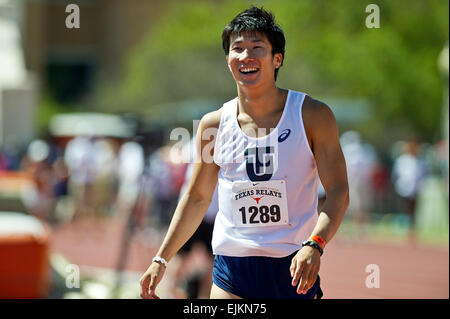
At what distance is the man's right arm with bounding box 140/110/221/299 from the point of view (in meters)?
4.43

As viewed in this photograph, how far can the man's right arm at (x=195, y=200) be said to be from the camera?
4.43 metres

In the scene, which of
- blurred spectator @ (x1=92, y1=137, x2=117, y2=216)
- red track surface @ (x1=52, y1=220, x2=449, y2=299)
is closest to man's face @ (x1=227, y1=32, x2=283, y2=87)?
red track surface @ (x1=52, y1=220, x2=449, y2=299)

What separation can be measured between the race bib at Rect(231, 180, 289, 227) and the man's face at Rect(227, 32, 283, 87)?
493 mm

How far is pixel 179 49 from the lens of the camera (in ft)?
149

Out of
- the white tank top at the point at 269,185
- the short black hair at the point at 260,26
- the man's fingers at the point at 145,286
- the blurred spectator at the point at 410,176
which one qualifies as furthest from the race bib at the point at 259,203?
the blurred spectator at the point at 410,176

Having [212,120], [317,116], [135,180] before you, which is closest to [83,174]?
[135,180]

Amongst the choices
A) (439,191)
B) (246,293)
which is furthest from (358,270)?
(246,293)

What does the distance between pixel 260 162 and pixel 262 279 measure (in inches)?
22.3

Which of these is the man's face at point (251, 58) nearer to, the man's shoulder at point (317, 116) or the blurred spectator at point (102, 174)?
the man's shoulder at point (317, 116)

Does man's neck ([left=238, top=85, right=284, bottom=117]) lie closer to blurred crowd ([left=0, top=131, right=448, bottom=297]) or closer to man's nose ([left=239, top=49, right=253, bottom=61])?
man's nose ([left=239, top=49, right=253, bottom=61])

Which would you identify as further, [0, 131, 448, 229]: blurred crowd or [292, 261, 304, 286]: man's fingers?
[0, 131, 448, 229]: blurred crowd

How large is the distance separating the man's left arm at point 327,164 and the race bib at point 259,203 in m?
0.20
